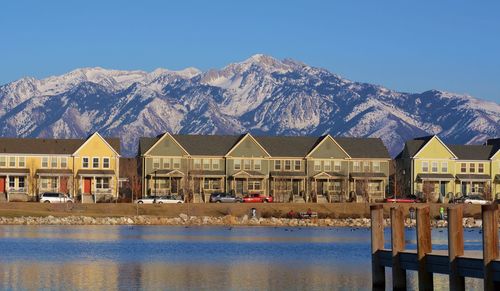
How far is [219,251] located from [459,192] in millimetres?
70501

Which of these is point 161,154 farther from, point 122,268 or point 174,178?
point 122,268

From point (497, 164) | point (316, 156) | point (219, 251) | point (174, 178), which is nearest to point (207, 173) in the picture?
point (174, 178)

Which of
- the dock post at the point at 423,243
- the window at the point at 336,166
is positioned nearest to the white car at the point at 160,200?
the window at the point at 336,166

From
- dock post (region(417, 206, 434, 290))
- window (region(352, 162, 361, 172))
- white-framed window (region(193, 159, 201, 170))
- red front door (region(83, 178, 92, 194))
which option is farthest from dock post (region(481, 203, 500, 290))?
window (region(352, 162, 361, 172))

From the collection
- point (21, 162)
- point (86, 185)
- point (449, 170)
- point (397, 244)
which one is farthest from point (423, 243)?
point (449, 170)

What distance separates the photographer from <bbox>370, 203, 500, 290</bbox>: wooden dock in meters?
39.8

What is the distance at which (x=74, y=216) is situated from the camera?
359 feet

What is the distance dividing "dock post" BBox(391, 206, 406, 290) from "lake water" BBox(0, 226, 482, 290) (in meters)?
4.73

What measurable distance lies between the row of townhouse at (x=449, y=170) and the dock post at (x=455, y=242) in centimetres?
9685

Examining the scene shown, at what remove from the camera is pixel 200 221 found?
113 meters

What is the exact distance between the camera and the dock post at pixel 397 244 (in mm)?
46031

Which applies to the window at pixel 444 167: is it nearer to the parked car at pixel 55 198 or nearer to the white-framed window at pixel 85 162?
the white-framed window at pixel 85 162

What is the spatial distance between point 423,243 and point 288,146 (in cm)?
9663

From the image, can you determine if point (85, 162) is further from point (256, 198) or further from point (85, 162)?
point (256, 198)
